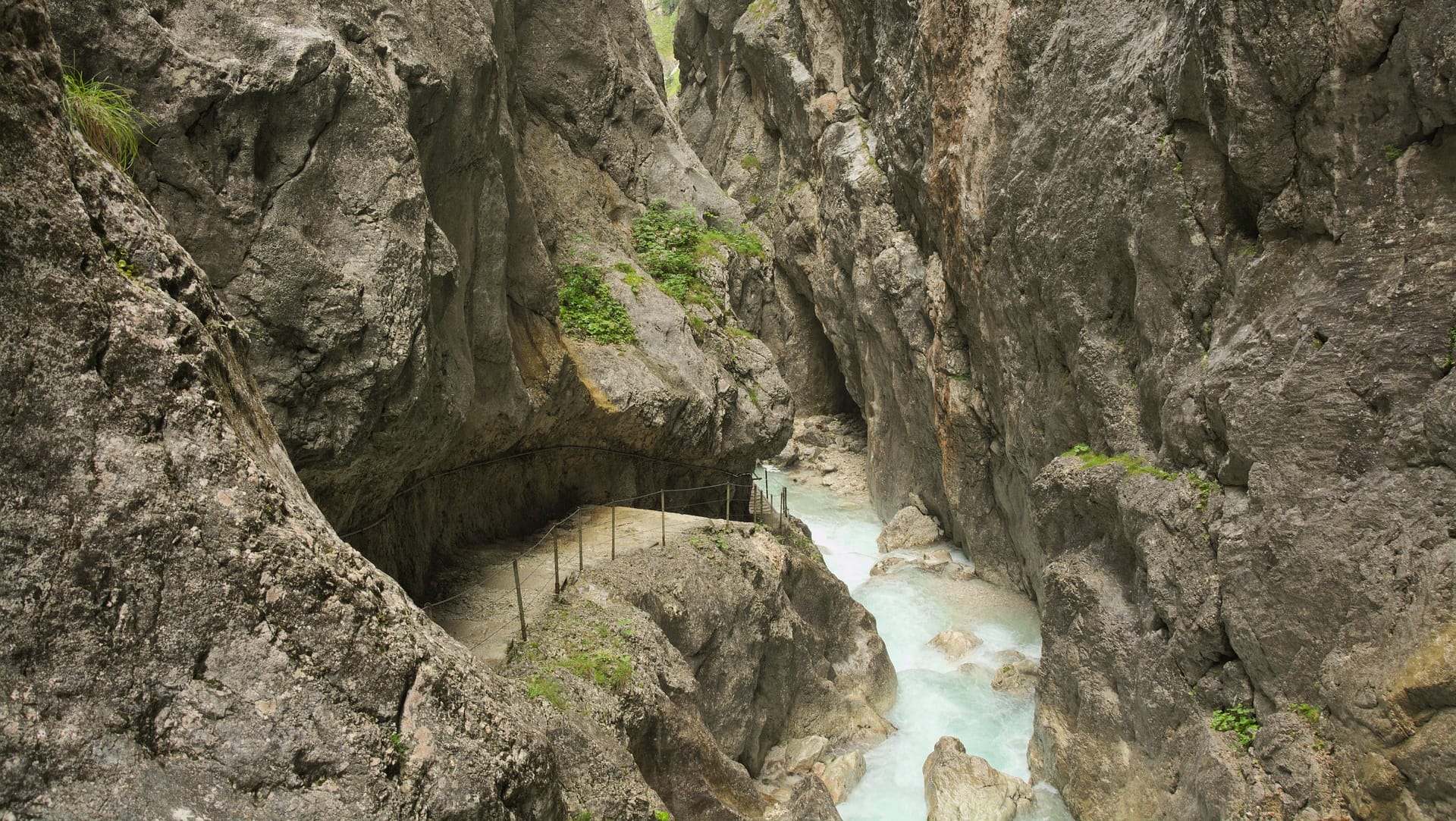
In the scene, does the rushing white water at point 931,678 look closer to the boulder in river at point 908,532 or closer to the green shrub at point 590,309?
the boulder in river at point 908,532

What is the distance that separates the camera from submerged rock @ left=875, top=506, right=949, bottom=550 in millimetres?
21859

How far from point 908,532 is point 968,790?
36.8 ft

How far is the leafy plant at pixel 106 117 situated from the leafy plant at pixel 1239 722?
35.3 feet

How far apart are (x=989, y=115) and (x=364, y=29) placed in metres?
10.6

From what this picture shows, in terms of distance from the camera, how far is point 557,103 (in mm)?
17438

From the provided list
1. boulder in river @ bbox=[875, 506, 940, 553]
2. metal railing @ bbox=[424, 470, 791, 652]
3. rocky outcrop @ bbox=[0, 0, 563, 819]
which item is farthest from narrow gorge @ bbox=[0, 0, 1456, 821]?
boulder in river @ bbox=[875, 506, 940, 553]

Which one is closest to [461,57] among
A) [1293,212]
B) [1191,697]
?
[1293,212]

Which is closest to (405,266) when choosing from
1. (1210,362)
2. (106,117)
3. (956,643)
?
(106,117)

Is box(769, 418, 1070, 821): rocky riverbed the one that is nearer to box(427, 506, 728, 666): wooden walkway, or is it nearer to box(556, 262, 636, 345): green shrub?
box(427, 506, 728, 666): wooden walkway

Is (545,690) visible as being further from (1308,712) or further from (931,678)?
(931,678)

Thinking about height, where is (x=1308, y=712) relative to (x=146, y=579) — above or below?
below

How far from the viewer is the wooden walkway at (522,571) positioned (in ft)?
28.4

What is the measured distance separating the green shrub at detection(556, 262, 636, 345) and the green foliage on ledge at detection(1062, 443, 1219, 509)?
7.66 m

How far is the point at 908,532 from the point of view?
22047 mm
